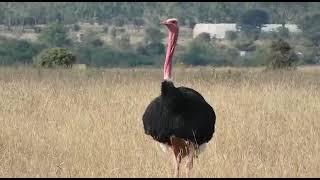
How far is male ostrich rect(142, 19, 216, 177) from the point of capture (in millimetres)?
5824

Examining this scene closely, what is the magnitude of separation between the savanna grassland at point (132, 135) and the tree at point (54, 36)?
26.3 metres

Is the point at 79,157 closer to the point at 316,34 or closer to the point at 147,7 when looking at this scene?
the point at 316,34

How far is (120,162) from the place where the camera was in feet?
21.2

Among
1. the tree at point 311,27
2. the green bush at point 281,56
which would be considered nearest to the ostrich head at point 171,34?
the green bush at point 281,56

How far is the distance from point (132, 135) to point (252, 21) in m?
39.7

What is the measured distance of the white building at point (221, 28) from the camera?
4225 cm

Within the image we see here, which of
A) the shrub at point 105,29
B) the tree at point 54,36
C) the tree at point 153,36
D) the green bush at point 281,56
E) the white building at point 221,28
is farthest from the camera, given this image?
the shrub at point 105,29

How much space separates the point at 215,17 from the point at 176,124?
151ft

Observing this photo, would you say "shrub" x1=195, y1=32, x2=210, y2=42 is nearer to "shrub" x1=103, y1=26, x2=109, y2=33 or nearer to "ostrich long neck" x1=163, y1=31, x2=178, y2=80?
"shrub" x1=103, y1=26, x2=109, y2=33

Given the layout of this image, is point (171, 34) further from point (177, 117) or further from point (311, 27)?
point (311, 27)

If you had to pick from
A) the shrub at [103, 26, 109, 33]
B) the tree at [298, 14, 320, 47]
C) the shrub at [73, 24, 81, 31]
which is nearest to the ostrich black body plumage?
the tree at [298, 14, 320, 47]

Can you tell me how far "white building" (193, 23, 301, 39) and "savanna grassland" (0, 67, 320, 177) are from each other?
3057 centimetres

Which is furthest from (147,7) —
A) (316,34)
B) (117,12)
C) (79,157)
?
(79,157)

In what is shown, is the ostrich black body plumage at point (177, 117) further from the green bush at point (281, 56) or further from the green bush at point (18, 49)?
the green bush at point (18, 49)
